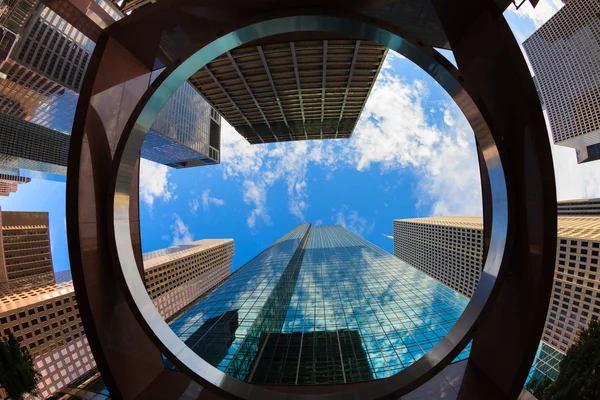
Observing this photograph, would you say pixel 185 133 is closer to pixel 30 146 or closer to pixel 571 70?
pixel 30 146

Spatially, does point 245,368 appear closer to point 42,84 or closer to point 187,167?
point 42,84

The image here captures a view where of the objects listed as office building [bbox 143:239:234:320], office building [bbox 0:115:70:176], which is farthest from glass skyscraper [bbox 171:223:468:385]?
office building [bbox 0:115:70:176]

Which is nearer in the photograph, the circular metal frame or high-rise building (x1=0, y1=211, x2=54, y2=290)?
the circular metal frame

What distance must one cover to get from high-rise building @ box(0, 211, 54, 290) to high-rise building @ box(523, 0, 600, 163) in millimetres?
197346

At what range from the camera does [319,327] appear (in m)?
23.5

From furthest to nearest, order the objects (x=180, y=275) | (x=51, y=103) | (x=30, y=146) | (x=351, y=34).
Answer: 1. (x=30, y=146)
2. (x=180, y=275)
3. (x=51, y=103)
4. (x=351, y=34)

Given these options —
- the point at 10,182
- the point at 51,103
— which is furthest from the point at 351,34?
the point at 10,182

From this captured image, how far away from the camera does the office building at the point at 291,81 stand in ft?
70.5

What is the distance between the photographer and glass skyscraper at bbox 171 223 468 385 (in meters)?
16.7

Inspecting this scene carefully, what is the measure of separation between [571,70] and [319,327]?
14003 centimetres

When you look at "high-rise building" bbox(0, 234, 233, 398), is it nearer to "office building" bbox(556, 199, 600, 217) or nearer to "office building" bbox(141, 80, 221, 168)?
"office building" bbox(141, 80, 221, 168)

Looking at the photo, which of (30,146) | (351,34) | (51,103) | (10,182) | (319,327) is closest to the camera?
(351,34)

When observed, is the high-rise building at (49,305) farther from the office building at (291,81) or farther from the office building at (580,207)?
the office building at (580,207)

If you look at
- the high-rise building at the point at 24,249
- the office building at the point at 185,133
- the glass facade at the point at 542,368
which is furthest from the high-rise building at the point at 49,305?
the glass facade at the point at 542,368
